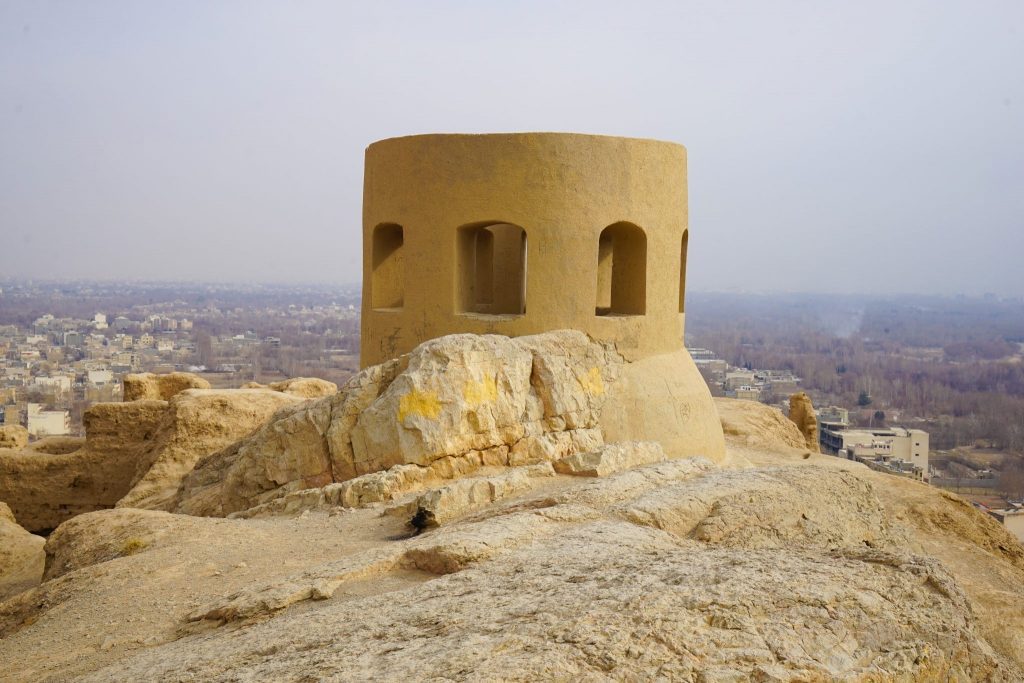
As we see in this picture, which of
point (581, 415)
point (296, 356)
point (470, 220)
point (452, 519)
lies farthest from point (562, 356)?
point (296, 356)

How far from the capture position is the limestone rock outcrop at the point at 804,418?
1834 cm

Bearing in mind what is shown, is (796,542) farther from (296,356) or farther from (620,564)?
(296,356)

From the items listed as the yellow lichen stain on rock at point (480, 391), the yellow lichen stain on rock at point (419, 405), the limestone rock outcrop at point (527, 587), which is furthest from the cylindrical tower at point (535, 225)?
the limestone rock outcrop at point (527, 587)

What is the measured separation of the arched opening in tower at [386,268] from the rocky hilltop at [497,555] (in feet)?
8.26

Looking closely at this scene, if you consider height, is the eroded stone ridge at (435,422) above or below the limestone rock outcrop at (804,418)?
above

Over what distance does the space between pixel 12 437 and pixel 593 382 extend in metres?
9.96

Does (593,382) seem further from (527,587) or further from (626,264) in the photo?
(527,587)

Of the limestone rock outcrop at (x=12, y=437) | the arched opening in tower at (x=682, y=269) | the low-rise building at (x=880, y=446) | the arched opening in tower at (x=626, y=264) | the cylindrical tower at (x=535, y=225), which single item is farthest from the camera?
the low-rise building at (x=880, y=446)

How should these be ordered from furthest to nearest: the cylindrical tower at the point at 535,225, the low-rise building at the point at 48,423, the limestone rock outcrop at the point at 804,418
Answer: the low-rise building at the point at 48,423
the limestone rock outcrop at the point at 804,418
the cylindrical tower at the point at 535,225

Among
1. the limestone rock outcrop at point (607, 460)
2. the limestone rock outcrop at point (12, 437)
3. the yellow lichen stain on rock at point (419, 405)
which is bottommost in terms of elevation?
the limestone rock outcrop at point (12, 437)

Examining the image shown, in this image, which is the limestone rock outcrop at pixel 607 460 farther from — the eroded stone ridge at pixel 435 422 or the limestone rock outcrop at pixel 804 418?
the limestone rock outcrop at pixel 804 418

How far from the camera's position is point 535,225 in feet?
34.0

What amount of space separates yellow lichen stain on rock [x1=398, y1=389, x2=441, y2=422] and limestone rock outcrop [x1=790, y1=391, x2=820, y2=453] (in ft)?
38.5

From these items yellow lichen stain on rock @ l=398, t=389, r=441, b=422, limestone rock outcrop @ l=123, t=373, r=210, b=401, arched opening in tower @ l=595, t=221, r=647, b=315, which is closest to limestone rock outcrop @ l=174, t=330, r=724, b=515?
yellow lichen stain on rock @ l=398, t=389, r=441, b=422
